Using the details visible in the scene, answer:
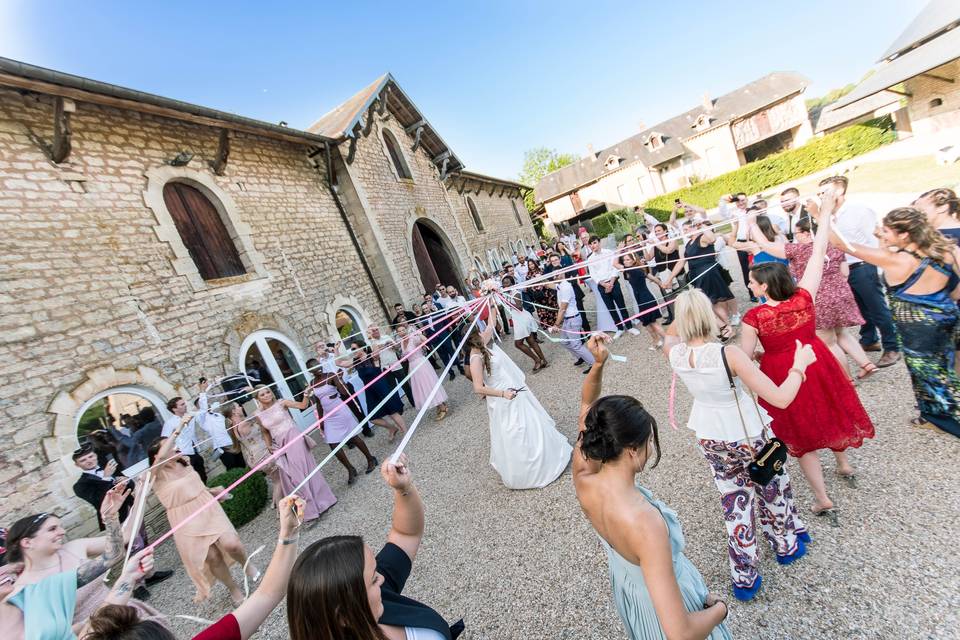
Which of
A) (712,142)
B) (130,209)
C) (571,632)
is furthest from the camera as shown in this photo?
(712,142)

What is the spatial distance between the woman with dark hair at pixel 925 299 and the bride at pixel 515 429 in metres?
2.93

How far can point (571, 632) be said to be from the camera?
2.57 m

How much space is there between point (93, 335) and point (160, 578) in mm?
3433

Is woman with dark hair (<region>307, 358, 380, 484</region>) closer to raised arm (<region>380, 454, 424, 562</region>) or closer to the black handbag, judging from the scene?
raised arm (<region>380, 454, 424, 562</region>)

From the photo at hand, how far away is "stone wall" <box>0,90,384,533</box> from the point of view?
4918mm

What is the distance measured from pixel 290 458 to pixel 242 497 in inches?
55.8

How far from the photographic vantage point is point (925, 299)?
9.06ft

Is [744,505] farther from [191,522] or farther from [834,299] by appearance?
[191,522]

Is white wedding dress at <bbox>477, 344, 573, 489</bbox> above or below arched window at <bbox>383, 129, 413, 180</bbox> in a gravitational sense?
below

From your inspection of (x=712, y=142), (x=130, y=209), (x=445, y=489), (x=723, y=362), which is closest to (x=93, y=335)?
(x=130, y=209)

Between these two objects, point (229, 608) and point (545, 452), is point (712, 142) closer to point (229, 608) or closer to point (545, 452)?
point (545, 452)

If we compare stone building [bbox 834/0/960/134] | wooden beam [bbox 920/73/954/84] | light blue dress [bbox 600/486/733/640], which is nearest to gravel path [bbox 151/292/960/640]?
light blue dress [bbox 600/486/733/640]

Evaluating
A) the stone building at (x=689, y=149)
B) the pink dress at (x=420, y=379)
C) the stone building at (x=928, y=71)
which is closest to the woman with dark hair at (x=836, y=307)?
the pink dress at (x=420, y=379)

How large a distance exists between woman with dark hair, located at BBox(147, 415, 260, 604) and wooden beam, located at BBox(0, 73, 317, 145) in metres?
5.24
